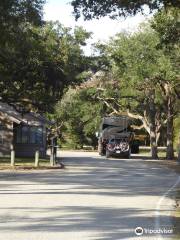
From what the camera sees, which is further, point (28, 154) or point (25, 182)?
point (28, 154)

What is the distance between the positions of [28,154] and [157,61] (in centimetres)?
1477

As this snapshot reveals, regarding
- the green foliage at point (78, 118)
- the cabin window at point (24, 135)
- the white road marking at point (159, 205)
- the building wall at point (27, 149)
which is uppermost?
the green foliage at point (78, 118)

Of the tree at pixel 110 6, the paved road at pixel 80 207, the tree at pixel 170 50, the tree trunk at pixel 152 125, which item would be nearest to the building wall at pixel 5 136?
the tree at pixel 170 50

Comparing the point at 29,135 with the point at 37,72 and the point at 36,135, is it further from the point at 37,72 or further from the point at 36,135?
the point at 37,72

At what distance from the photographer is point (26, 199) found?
19.0 m

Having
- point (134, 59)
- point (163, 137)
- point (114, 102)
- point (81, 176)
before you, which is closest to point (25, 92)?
point (134, 59)

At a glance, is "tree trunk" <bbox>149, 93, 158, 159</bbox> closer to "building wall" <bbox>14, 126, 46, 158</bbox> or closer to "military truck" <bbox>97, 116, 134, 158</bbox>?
"military truck" <bbox>97, 116, 134, 158</bbox>

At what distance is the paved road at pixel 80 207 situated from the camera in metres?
12.6

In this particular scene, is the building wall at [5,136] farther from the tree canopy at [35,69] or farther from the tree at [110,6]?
the tree at [110,6]

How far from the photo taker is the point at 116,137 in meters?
52.2

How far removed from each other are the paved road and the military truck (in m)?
22.5

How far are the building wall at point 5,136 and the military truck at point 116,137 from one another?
8012 mm

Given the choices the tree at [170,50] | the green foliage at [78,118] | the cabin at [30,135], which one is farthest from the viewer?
the green foliage at [78,118]

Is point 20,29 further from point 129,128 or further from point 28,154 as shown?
point 129,128
